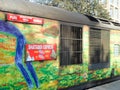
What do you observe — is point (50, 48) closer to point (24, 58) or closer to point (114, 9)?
point (24, 58)

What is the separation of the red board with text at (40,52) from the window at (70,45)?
0.45 metres

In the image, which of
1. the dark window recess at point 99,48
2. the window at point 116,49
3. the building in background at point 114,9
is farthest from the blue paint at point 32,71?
the building in background at point 114,9

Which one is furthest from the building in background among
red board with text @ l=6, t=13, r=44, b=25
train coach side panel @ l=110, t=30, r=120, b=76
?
red board with text @ l=6, t=13, r=44, b=25

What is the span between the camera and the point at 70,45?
320 inches

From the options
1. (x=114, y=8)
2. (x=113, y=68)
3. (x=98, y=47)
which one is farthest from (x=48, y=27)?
(x=114, y=8)

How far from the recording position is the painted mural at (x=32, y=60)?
5.98 metres

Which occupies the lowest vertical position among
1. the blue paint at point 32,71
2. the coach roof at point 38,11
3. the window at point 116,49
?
the blue paint at point 32,71

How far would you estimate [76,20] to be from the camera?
841 cm

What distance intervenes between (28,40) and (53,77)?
1.41 metres

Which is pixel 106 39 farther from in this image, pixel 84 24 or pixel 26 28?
pixel 26 28

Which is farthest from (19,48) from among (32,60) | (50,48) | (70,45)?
(70,45)

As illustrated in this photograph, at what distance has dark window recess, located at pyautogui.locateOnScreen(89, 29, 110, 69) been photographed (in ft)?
30.7

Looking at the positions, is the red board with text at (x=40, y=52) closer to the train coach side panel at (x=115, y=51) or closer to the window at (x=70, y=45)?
the window at (x=70, y=45)

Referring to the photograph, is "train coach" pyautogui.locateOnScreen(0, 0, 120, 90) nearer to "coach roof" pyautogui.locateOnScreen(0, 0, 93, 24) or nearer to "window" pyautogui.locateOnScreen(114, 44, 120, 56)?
"coach roof" pyautogui.locateOnScreen(0, 0, 93, 24)
